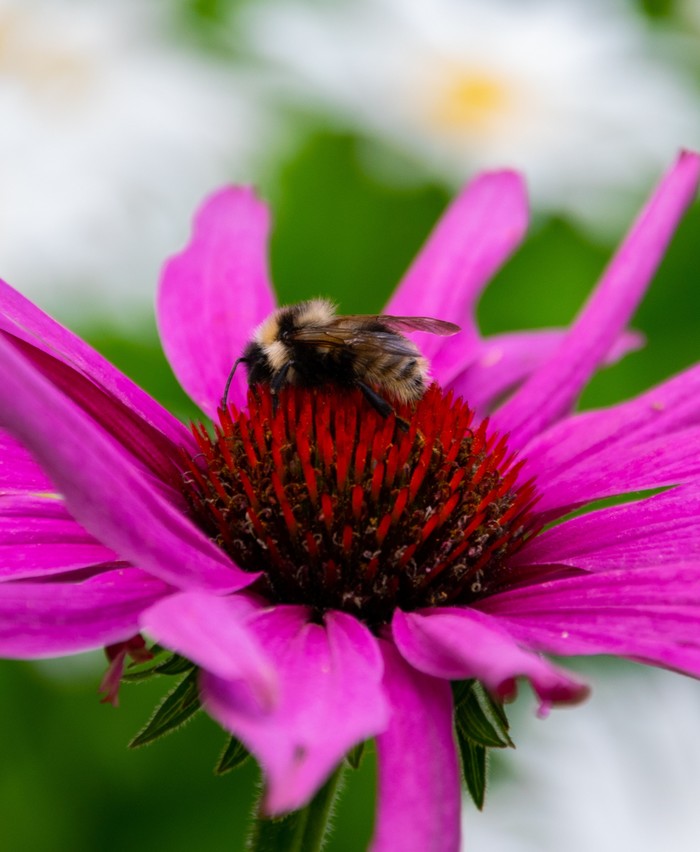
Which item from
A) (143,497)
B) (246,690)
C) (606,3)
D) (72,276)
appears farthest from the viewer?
(606,3)

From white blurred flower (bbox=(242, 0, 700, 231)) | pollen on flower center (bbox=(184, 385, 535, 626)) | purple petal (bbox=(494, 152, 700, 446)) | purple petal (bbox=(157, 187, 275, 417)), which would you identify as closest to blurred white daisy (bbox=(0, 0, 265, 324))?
white blurred flower (bbox=(242, 0, 700, 231))

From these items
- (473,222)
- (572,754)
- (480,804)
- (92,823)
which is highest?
(473,222)

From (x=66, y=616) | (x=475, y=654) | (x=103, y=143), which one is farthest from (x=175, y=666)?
(x=103, y=143)

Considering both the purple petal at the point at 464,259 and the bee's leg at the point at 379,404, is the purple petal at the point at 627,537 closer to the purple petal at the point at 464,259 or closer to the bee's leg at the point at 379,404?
the bee's leg at the point at 379,404

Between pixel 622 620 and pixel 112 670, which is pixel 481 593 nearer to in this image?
pixel 622 620

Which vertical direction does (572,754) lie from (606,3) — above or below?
below

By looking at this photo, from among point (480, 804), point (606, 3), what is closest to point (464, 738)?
point (480, 804)

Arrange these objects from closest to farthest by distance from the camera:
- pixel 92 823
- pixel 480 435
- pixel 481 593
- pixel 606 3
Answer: pixel 481 593
pixel 480 435
pixel 92 823
pixel 606 3
